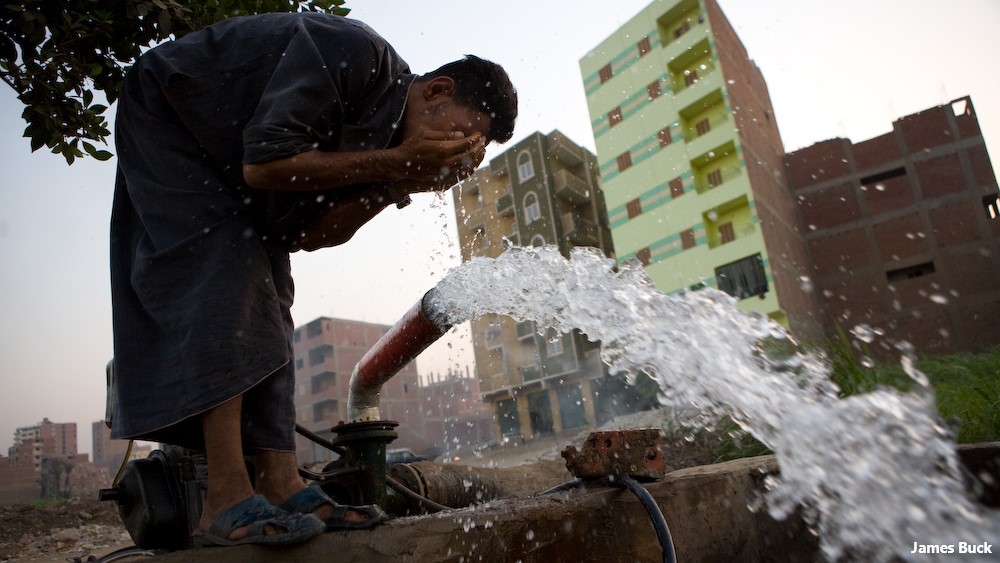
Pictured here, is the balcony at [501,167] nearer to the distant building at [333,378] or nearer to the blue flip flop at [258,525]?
the distant building at [333,378]

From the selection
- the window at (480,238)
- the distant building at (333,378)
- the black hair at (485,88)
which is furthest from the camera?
the distant building at (333,378)

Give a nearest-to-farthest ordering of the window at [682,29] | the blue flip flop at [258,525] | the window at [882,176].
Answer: the blue flip flop at [258,525] → the window at [682,29] → the window at [882,176]

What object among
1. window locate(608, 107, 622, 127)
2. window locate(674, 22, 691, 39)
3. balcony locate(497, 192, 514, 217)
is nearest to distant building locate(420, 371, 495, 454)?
balcony locate(497, 192, 514, 217)

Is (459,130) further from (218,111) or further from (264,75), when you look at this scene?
(218,111)

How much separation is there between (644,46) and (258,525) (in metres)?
27.7

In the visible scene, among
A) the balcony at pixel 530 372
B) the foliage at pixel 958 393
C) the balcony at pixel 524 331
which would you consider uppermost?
the balcony at pixel 524 331

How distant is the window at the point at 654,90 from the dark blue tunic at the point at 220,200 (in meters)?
25.5

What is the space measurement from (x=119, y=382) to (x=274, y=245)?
1.93ft

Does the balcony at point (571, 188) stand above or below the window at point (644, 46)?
below

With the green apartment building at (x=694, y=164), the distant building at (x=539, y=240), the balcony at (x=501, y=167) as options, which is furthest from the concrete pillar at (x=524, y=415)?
the balcony at (x=501, y=167)

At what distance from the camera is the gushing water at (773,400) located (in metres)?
1.61

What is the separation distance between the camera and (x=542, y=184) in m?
32.1

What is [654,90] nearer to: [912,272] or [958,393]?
[912,272]

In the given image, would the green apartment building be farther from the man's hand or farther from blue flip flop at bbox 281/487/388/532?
blue flip flop at bbox 281/487/388/532
